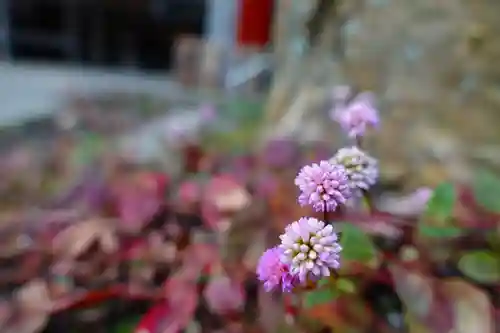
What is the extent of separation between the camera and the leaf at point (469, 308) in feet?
1.91

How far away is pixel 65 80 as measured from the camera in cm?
212

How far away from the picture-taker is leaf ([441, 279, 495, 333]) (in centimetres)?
58

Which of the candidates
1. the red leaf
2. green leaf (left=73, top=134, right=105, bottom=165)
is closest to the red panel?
green leaf (left=73, top=134, right=105, bottom=165)

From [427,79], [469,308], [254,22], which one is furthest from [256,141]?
[254,22]

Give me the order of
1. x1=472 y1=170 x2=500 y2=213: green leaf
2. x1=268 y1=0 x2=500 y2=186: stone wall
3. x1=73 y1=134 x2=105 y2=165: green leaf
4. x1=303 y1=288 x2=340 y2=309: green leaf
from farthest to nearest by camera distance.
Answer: x1=73 y1=134 x2=105 y2=165: green leaf → x1=268 y1=0 x2=500 y2=186: stone wall → x1=472 y1=170 x2=500 y2=213: green leaf → x1=303 y1=288 x2=340 y2=309: green leaf

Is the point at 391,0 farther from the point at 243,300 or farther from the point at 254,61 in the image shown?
the point at 254,61

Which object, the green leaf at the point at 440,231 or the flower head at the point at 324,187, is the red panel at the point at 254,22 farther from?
the flower head at the point at 324,187

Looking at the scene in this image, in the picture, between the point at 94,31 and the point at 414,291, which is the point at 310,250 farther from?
the point at 94,31

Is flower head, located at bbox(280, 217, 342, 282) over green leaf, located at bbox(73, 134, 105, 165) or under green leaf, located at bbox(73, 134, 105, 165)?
over

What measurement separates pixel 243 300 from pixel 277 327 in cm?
8

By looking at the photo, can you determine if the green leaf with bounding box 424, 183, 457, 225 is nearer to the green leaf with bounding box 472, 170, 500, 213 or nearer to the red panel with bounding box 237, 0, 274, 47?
the green leaf with bounding box 472, 170, 500, 213

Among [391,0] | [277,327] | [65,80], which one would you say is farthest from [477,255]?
[65,80]

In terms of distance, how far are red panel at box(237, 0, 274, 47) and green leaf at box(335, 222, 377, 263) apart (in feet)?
4.77

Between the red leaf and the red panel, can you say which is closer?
the red leaf
